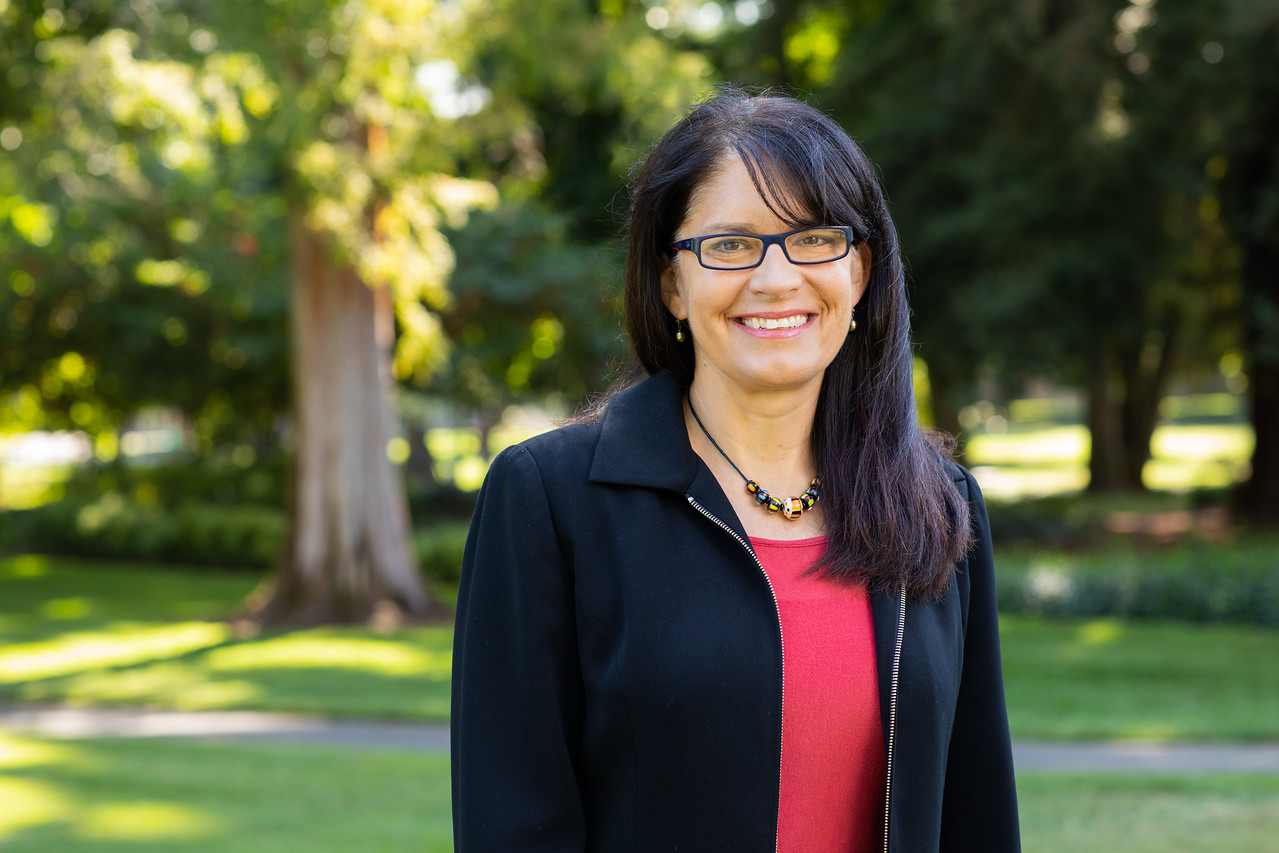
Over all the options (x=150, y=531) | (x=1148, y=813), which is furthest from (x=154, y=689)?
(x=150, y=531)

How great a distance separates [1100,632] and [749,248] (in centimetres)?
1265

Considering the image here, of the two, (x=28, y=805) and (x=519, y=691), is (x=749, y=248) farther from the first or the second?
(x=28, y=805)

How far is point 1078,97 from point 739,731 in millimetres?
14533

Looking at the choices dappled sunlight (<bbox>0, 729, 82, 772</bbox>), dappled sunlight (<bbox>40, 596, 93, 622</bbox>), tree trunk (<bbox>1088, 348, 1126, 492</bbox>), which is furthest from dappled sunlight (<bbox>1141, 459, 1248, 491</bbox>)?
dappled sunlight (<bbox>0, 729, 82, 772</bbox>)

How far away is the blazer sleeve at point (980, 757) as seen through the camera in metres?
2.19

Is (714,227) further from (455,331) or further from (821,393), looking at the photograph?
(455,331)

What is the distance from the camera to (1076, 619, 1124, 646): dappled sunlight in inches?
507

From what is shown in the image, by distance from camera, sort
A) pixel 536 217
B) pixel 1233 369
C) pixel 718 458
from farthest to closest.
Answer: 1. pixel 1233 369
2. pixel 536 217
3. pixel 718 458

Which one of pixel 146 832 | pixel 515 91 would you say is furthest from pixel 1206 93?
pixel 146 832

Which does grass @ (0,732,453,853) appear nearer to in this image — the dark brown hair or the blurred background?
the blurred background

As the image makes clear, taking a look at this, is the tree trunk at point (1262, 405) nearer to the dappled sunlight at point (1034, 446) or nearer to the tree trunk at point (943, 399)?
the tree trunk at point (943, 399)

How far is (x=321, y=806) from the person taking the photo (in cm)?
698

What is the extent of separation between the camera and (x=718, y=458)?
2088 millimetres

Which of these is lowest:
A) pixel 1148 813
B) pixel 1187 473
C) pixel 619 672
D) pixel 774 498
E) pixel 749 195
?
pixel 1148 813
